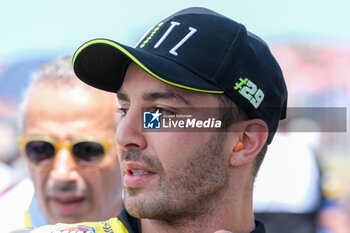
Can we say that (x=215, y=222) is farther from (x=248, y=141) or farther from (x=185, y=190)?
(x=248, y=141)

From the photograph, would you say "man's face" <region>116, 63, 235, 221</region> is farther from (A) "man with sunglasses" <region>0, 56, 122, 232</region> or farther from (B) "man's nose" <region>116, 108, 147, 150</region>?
(A) "man with sunglasses" <region>0, 56, 122, 232</region>

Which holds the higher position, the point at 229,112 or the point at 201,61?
the point at 201,61

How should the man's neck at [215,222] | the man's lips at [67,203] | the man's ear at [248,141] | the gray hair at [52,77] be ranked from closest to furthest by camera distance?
1. the man's neck at [215,222]
2. the man's ear at [248,141]
3. the man's lips at [67,203]
4. the gray hair at [52,77]

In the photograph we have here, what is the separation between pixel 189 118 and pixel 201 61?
22 cm

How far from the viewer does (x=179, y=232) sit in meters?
2.19

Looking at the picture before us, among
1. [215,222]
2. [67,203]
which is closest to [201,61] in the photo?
[215,222]

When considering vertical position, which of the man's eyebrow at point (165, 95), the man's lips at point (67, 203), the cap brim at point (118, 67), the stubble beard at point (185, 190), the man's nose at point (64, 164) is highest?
the cap brim at point (118, 67)

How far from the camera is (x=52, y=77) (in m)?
3.92

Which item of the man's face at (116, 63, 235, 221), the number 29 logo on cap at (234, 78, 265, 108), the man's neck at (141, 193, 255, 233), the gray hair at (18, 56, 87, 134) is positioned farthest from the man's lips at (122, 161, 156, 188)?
the gray hair at (18, 56, 87, 134)

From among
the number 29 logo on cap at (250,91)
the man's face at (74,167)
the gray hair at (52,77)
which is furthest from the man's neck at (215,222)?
the gray hair at (52,77)

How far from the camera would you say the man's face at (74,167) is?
3.69m

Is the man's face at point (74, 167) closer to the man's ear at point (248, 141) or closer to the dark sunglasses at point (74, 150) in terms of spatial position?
the dark sunglasses at point (74, 150)

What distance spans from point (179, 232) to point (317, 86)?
953 centimetres

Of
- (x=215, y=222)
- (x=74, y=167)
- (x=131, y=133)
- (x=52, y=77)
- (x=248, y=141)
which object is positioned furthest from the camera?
(x=52, y=77)
